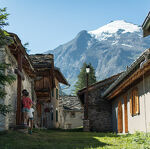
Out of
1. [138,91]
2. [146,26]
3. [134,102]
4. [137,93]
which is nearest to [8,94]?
[138,91]

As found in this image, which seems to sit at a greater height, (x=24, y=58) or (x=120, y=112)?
(x=24, y=58)

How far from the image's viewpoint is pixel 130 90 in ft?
47.4

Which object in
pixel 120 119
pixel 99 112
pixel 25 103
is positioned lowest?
pixel 120 119

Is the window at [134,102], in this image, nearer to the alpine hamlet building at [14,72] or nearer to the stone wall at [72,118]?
the alpine hamlet building at [14,72]

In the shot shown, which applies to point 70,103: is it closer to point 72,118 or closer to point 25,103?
point 72,118

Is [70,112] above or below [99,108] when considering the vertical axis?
below

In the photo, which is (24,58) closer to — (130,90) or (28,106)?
(28,106)

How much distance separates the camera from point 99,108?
22.8 metres

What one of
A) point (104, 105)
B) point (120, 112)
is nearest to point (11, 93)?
point (120, 112)

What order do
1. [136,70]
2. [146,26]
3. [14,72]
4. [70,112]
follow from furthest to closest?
[70,112] → [14,72] → [136,70] → [146,26]

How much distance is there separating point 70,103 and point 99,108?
21447 millimetres

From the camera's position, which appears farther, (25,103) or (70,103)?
(70,103)

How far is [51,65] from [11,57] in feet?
28.5

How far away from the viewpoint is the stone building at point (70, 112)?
43.2 m
